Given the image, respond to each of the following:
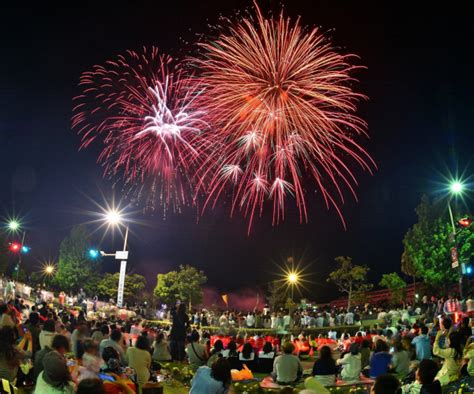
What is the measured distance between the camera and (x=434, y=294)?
4359 cm

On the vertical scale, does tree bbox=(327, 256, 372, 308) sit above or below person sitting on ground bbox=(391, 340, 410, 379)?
above

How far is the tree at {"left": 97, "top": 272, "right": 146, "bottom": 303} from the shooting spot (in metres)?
58.9

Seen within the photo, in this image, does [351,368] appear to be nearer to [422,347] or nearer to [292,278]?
[422,347]

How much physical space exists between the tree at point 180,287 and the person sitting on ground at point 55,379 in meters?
52.4

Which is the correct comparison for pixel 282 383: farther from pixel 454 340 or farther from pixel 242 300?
pixel 242 300

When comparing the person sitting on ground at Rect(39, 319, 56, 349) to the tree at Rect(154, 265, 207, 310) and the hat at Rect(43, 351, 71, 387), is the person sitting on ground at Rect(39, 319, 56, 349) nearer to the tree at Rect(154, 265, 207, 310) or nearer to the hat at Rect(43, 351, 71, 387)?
the hat at Rect(43, 351, 71, 387)

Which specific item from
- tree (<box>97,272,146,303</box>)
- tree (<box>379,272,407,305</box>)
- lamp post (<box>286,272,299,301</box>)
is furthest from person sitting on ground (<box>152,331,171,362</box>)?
lamp post (<box>286,272,299,301</box>)

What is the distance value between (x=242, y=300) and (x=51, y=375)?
7812 cm

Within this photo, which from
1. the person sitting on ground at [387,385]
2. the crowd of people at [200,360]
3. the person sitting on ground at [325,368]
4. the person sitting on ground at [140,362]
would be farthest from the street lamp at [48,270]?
the person sitting on ground at [387,385]

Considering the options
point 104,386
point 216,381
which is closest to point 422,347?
point 216,381

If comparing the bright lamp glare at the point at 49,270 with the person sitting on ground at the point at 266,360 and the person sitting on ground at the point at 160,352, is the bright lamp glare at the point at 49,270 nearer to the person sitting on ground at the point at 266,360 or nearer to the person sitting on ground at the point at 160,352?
the person sitting on ground at the point at 160,352

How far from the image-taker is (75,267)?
62.9 m

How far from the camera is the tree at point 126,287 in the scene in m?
58.9

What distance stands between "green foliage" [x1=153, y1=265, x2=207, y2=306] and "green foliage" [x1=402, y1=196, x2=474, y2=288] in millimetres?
24350
